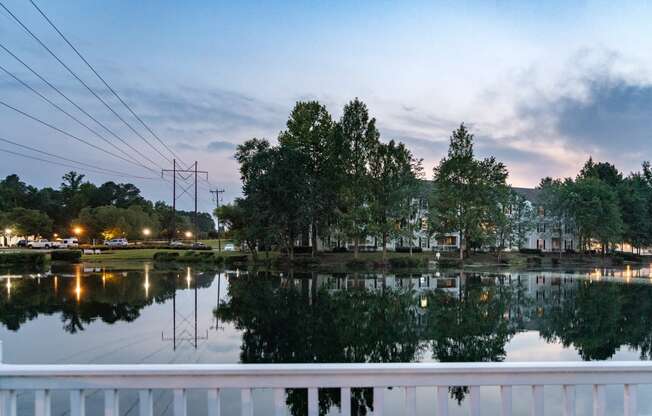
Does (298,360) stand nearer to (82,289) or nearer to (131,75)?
(82,289)

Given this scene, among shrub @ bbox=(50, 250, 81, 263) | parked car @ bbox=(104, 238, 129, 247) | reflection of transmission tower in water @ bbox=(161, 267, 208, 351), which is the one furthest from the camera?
parked car @ bbox=(104, 238, 129, 247)

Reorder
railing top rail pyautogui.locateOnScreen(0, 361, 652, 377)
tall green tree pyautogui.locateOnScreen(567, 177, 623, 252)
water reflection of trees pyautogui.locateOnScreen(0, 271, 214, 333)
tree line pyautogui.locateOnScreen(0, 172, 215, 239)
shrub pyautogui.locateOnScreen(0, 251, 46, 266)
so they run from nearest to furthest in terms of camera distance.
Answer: railing top rail pyautogui.locateOnScreen(0, 361, 652, 377)
water reflection of trees pyautogui.locateOnScreen(0, 271, 214, 333)
shrub pyautogui.locateOnScreen(0, 251, 46, 266)
tall green tree pyautogui.locateOnScreen(567, 177, 623, 252)
tree line pyautogui.locateOnScreen(0, 172, 215, 239)

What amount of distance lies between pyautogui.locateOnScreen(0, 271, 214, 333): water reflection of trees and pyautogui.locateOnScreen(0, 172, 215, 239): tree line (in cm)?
4316

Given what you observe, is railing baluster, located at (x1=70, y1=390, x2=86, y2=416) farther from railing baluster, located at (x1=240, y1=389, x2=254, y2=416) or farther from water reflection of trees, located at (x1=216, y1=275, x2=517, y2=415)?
water reflection of trees, located at (x1=216, y1=275, x2=517, y2=415)

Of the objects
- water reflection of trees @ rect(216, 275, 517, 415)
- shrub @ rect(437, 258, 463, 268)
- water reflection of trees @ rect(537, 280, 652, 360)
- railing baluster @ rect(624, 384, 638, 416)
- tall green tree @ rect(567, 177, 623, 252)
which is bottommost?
shrub @ rect(437, 258, 463, 268)

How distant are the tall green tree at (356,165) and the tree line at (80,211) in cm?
3720

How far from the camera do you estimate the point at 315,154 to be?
51.1 metres

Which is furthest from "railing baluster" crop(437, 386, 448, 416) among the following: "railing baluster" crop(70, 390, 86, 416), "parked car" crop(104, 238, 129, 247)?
"parked car" crop(104, 238, 129, 247)

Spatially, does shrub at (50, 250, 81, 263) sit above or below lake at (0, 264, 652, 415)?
above

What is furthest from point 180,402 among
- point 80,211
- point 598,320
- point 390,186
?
point 80,211

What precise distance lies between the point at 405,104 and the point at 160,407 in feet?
150

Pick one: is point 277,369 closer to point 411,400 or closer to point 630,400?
point 411,400

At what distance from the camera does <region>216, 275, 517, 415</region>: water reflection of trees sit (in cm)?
1077

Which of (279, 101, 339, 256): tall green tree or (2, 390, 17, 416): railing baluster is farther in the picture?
(279, 101, 339, 256): tall green tree
